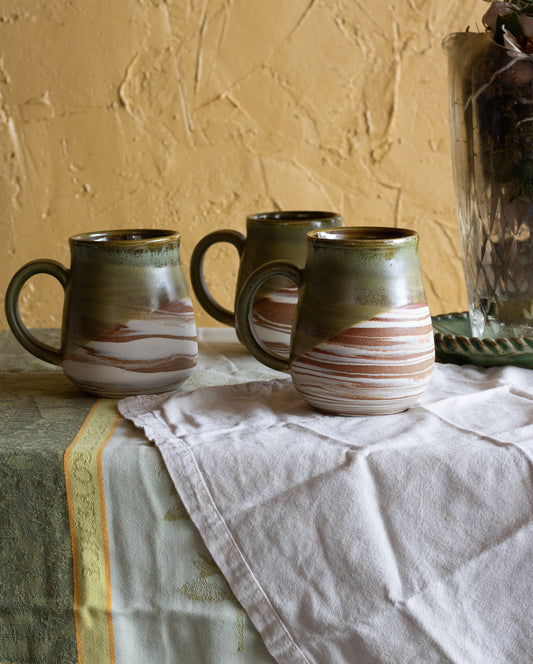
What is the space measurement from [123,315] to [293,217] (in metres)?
0.24

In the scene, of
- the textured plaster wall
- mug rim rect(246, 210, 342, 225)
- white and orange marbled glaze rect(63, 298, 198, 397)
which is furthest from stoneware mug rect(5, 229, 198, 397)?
the textured plaster wall

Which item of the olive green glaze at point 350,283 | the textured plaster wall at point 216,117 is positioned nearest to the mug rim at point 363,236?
the olive green glaze at point 350,283

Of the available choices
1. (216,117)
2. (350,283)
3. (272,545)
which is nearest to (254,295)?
(350,283)

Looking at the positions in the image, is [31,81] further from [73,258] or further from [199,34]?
[73,258]

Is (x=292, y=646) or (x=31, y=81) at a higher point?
(x=31, y=81)

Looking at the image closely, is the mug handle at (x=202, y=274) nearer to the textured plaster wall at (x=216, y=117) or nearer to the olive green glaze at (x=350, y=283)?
the olive green glaze at (x=350, y=283)

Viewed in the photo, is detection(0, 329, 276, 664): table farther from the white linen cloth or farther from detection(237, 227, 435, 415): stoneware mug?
detection(237, 227, 435, 415): stoneware mug

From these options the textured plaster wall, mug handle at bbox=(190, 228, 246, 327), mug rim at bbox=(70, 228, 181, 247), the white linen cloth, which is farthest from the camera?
the textured plaster wall

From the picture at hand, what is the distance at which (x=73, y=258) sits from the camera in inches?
23.5

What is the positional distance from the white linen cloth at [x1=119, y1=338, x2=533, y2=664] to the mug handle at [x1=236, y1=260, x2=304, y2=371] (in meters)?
0.10

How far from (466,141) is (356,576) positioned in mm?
405

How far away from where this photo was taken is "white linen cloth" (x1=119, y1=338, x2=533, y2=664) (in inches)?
18.1

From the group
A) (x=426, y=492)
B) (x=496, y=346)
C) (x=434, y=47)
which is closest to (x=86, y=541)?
(x=426, y=492)

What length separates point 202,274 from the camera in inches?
29.0
